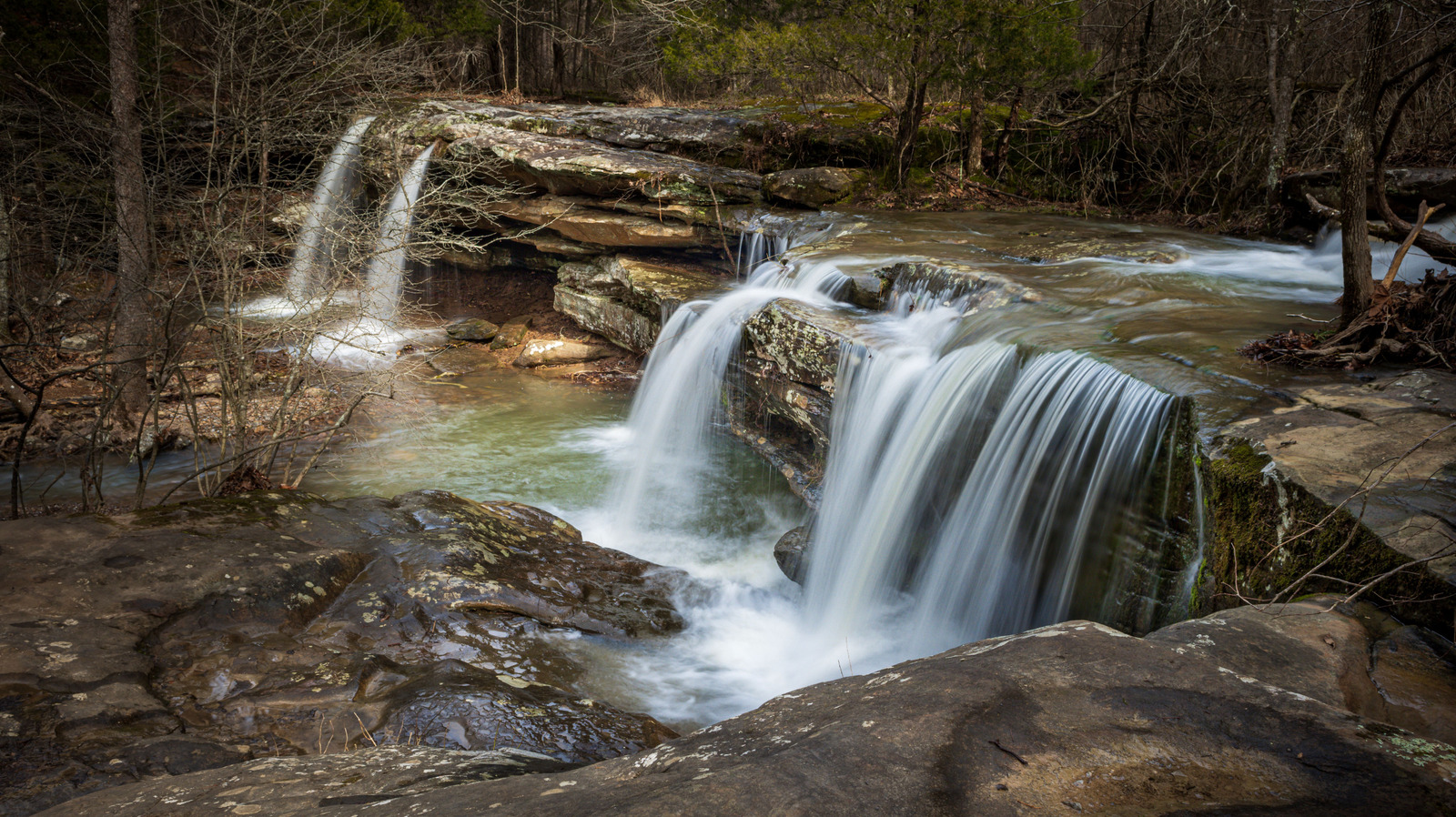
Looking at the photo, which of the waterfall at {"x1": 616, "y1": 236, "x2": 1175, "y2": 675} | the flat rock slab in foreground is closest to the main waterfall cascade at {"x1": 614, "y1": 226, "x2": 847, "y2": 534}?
the waterfall at {"x1": 616, "y1": 236, "x2": 1175, "y2": 675}

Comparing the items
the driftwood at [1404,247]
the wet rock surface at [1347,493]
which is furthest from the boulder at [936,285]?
the wet rock surface at [1347,493]

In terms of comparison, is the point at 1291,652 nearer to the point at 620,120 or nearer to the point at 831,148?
the point at 831,148

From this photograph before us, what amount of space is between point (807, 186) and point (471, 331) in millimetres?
6251

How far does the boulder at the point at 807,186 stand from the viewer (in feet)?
38.2

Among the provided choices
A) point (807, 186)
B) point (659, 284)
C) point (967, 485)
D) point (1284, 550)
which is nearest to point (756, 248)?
point (807, 186)

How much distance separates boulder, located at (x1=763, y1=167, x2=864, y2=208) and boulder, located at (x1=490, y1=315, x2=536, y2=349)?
4.91 m

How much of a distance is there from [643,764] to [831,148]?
1235 cm

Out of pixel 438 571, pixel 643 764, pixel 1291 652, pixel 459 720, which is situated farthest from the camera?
pixel 438 571

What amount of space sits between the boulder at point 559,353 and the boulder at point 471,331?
1.00 meters

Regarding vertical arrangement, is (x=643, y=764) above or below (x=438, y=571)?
above

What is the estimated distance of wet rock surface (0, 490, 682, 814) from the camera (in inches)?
113

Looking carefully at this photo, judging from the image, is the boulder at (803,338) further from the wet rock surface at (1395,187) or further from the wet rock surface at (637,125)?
the wet rock surface at (637,125)

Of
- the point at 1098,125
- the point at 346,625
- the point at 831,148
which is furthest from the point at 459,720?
the point at 1098,125

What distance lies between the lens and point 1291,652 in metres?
2.49
